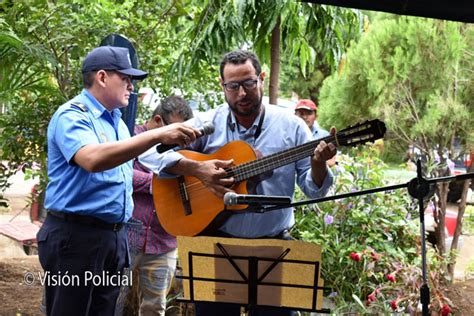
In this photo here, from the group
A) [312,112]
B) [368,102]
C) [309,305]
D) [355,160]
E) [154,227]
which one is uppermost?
[368,102]

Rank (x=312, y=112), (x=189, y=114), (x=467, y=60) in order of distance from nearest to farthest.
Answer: (x=189, y=114)
(x=312, y=112)
(x=467, y=60)

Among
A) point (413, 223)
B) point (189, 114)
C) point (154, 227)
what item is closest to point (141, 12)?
point (189, 114)

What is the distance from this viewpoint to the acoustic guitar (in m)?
3.56

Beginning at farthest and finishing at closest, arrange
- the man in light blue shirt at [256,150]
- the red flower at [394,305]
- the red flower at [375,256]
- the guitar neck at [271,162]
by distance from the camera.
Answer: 1. the red flower at [375,256]
2. the red flower at [394,305]
3. the man in light blue shirt at [256,150]
4. the guitar neck at [271,162]

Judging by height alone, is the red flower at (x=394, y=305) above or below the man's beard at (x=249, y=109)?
below

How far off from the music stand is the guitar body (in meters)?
0.32

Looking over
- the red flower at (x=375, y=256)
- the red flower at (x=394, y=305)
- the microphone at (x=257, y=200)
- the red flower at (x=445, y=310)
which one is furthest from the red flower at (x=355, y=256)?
the microphone at (x=257, y=200)

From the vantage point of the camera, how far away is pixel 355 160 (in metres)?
6.38

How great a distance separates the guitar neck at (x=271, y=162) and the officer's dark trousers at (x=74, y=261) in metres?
0.73

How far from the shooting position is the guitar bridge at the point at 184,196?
4223 millimetres

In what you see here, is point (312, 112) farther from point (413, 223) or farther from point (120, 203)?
point (120, 203)

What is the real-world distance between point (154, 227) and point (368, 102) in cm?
479

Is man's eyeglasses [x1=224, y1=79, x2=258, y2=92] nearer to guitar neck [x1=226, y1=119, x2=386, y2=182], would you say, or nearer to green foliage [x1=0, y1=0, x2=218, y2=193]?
guitar neck [x1=226, y1=119, x2=386, y2=182]

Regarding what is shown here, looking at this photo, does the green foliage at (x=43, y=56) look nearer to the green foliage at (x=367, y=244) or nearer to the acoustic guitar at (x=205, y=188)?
the green foliage at (x=367, y=244)
